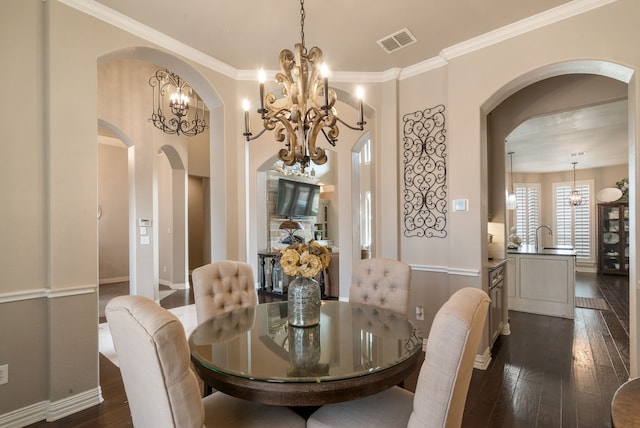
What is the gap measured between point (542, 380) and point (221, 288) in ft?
9.24

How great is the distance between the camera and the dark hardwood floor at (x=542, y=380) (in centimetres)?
221

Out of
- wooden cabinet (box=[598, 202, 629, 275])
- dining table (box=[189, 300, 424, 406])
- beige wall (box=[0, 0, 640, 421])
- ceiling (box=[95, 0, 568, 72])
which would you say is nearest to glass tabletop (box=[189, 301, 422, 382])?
dining table (box=[189, 300, 424, 406])

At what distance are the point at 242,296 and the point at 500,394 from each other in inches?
85.5

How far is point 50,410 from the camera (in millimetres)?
2193

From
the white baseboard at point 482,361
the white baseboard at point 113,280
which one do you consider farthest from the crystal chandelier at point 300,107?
the white baseboard at point 113,280

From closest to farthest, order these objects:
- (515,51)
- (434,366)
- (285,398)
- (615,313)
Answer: (434,366)
(285,398)
(515,51)
(615,313)

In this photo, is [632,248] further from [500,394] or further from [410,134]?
[410,134]

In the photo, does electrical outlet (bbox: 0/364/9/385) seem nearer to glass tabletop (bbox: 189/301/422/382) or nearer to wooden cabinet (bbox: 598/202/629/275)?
glass tabletop (bbox: 189/301/422/382)

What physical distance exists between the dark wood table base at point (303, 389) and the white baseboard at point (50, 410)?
1777mm

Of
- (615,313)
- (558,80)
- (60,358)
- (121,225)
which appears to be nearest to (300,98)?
(60,358)

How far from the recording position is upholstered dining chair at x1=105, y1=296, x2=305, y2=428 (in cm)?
101

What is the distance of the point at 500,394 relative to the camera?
252 centimetres

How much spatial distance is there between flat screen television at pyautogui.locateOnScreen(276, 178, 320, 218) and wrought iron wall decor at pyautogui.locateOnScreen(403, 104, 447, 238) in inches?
176

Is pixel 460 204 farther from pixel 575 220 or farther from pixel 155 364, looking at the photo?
pixel 575 220
